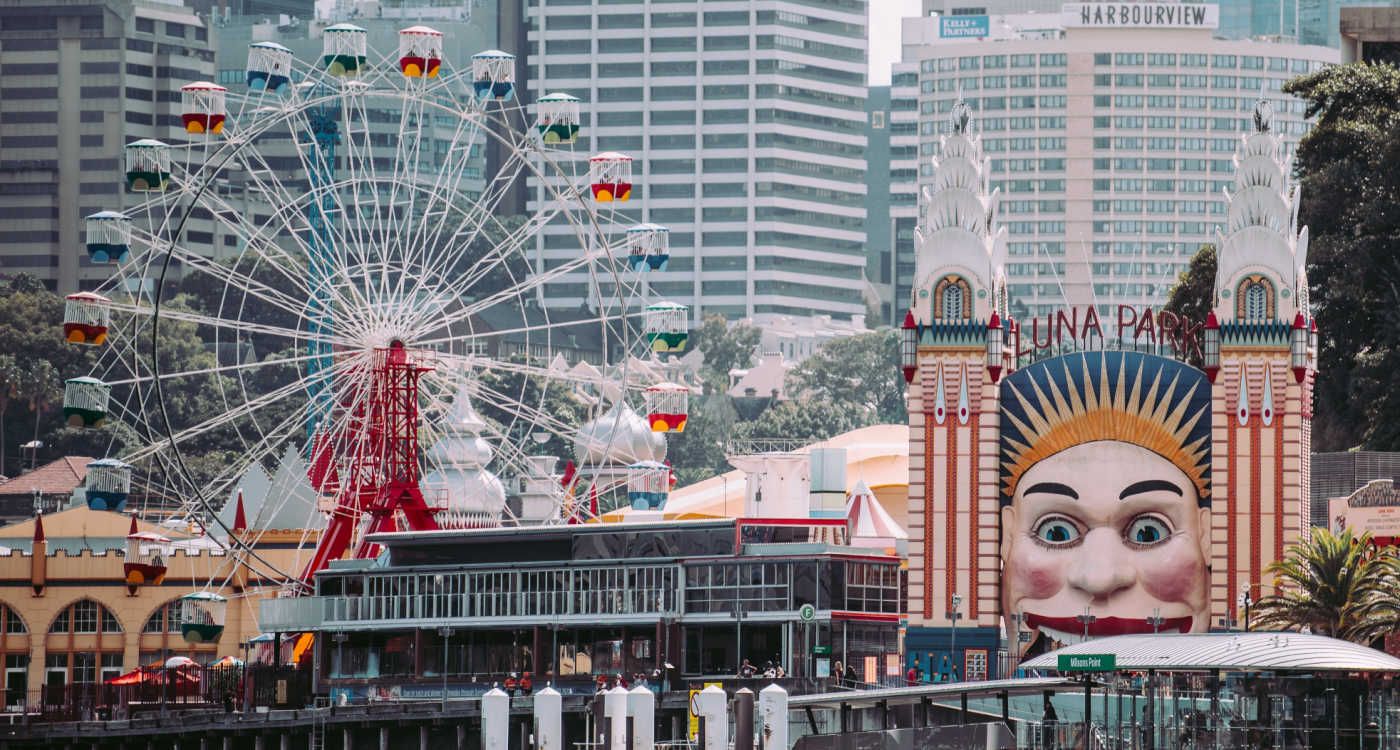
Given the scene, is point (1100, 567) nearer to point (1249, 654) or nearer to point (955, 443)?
point (955, 443)

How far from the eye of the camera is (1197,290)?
134750 mm

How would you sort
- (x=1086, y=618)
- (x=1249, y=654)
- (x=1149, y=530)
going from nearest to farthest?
(x=1249, y=654)
(x=1086, y=618)
(x=1149, y=530)

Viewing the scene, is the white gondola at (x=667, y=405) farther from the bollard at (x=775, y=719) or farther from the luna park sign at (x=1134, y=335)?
the bollard at (x=775, y=719)

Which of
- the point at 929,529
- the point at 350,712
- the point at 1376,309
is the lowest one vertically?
the point at 350,712

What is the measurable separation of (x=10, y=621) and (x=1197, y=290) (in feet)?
196

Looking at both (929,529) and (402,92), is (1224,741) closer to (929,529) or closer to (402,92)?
(929,529)

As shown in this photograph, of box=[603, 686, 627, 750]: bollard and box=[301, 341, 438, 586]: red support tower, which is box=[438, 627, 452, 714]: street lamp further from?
box=[603, 686, 627, 750]: bollard

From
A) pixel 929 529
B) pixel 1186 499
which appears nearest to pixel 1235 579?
pixel 1186 499

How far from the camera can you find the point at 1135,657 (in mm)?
69750

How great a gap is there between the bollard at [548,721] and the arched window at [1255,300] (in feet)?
98.2

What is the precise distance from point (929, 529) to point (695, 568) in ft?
32.3

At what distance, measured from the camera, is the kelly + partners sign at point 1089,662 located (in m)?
68.8

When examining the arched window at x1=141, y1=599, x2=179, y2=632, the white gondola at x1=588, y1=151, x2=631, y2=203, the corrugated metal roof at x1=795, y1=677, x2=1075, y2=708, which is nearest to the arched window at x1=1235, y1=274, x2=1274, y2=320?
the corrugated metal roof at x1=795, y1=677, x2=1075, y2=708

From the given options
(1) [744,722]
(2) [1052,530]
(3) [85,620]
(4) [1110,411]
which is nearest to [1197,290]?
(4) [1110,411]
